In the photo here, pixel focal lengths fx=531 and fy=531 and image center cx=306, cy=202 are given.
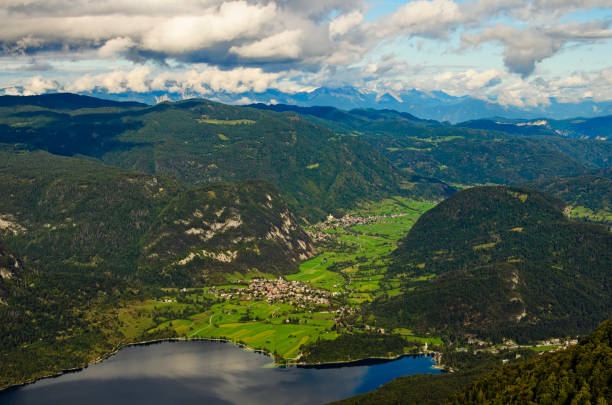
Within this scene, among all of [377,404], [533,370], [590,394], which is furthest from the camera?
[377,404]

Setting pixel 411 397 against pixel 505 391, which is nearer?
pixel 505 391

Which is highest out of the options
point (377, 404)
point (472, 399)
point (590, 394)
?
point (590, 394)

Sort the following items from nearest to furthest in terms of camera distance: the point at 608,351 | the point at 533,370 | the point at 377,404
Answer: the point at 608,351 → the point at 533,370 → the point at 377,404

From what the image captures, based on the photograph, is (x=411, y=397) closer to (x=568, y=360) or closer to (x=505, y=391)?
(x=505, y=391)

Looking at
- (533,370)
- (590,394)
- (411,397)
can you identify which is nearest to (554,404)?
(590,394)

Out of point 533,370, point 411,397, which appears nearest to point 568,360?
point 533,370

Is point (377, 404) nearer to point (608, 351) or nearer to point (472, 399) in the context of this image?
point (472, 399)

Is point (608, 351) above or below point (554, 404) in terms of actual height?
above
